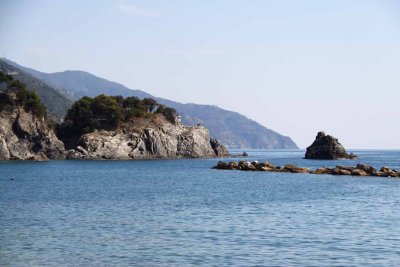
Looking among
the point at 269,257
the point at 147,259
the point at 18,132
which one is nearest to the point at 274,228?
the point at 269,257

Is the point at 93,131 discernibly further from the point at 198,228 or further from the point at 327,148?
the point at 198,228

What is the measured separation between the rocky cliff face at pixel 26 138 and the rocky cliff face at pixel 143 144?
6.27 m

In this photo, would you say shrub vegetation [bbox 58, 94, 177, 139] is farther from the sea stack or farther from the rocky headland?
the sea stack

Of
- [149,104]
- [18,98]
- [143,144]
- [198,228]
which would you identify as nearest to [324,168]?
[198,228]

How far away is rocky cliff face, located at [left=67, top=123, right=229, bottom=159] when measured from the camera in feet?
536

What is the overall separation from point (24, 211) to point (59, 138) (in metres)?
131

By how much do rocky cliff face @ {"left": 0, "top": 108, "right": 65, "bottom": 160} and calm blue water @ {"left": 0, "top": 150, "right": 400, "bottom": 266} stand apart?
3384 inches

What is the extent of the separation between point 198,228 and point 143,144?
140 metres

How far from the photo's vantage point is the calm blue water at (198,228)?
28.1 metres

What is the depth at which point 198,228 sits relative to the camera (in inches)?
1457

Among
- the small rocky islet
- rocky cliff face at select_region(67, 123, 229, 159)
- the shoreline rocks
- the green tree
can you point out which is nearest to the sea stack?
the small rocky islet

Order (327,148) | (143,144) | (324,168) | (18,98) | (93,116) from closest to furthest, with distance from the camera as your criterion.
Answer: (324,168) < (18,98) < (93,116) < (143,144) < (327,148)

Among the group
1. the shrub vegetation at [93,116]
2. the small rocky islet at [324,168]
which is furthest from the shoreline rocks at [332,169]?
the shrub vegetation at [93,116]

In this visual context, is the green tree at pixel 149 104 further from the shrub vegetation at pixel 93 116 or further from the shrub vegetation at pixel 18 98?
the shrub vegetation at pixel 18 98
